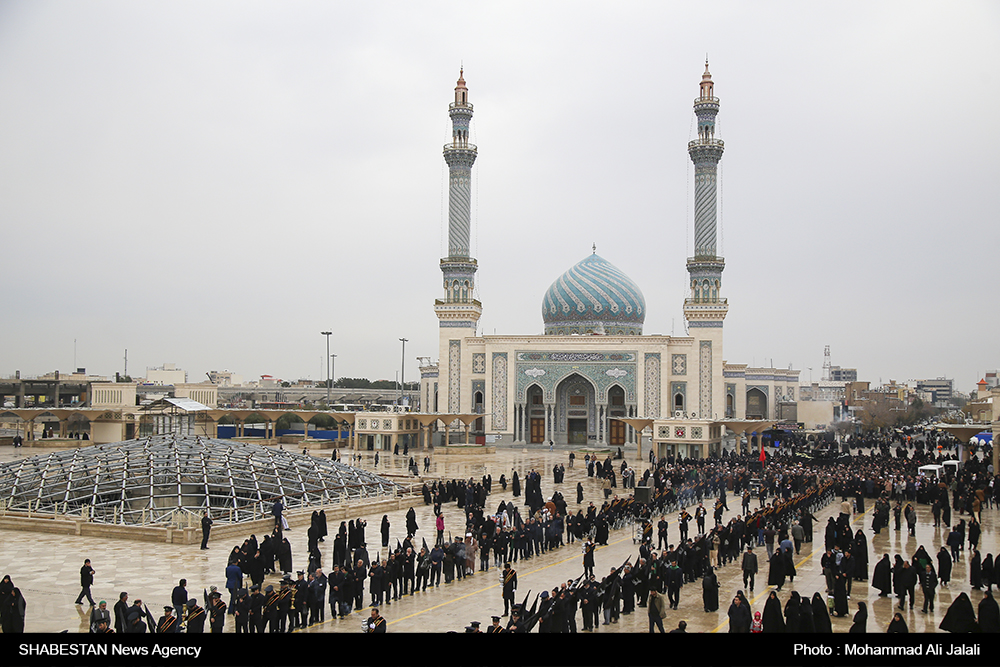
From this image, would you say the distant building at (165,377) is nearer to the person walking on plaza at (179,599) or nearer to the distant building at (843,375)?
the person walking on plaza at (179,599)

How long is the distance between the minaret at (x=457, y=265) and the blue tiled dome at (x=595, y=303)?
4.27m

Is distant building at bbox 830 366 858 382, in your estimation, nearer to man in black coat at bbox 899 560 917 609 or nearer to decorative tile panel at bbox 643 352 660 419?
decorative tile panel at bbox 643 352 660 419

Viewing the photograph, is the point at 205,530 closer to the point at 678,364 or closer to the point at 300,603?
the point at 300,603

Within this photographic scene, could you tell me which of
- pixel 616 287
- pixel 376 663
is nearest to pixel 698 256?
pixel 616 287

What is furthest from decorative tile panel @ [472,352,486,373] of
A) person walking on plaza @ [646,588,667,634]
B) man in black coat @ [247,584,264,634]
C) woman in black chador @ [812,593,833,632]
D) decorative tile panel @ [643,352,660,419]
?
woman in black chador @ [812,593,833,632]

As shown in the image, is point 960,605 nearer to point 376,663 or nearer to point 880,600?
point 880,600

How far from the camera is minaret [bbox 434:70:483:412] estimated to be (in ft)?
139

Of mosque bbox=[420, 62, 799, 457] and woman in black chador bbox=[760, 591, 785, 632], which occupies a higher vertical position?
mosque bbox=[420, 62, 799, 457]

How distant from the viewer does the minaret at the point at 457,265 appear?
42219 mm

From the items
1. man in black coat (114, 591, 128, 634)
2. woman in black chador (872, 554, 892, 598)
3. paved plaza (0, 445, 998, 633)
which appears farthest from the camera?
woman in black chador (872, 554, 892, 598)

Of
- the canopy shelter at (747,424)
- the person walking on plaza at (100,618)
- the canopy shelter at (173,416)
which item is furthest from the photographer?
the canopy shelter at (173,416)

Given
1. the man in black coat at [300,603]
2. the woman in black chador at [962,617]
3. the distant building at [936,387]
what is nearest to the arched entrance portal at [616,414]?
the man in black coat at [300,603]

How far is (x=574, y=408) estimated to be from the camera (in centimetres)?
4109

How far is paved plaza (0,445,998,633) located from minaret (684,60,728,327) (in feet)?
72.1
